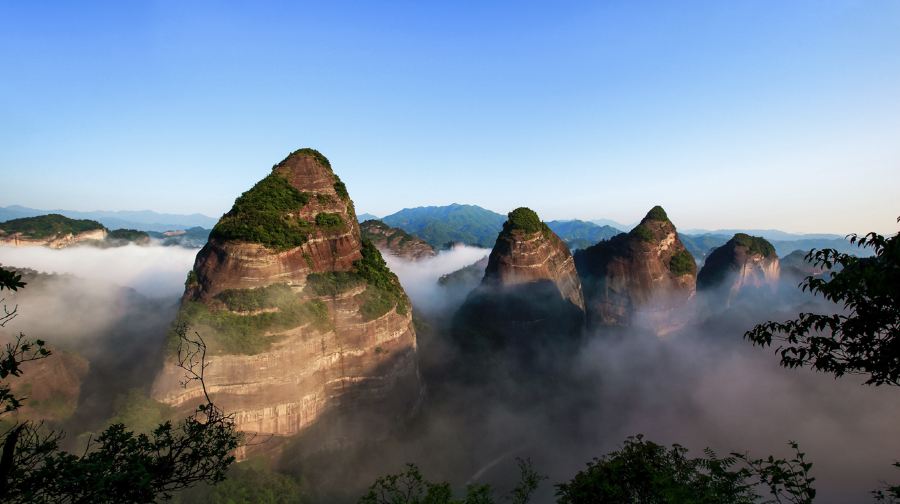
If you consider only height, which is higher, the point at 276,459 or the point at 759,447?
the point at 276,459

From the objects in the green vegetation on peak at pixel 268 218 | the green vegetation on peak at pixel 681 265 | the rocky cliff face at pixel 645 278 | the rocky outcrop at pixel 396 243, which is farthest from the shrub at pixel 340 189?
the rocky outcrop at pixel 396 243

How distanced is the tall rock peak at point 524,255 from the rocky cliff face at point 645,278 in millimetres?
12829

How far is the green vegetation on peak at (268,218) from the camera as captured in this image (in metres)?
35.8

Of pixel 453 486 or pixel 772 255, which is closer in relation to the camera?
pixel 453 486

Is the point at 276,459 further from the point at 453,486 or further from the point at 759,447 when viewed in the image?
the point at 759,447

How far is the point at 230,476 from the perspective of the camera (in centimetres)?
3200

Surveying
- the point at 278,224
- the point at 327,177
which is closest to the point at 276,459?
the point at 278,224

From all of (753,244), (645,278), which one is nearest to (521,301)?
(645,278)

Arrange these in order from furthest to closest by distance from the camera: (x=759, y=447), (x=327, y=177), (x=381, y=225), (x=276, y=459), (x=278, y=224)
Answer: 1. (x=381, y=225)
2. (x=759, y=447)
3. (x=327, y=177)
4. (x=278, y=224)
5. (x=276, y=459)

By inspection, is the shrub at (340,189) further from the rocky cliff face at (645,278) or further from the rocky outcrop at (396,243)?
the rocky outcrop at (396,243)

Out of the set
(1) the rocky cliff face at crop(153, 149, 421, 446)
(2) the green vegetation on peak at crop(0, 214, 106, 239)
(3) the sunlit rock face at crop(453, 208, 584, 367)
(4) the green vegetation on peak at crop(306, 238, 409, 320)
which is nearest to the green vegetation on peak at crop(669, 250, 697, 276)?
(3) the sunlit rock face at crop(453, 208, 584, 367)

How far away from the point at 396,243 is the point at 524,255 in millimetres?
62521

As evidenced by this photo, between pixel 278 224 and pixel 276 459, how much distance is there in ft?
66.3

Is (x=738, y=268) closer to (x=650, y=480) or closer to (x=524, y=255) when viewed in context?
(x=524, y=255)
